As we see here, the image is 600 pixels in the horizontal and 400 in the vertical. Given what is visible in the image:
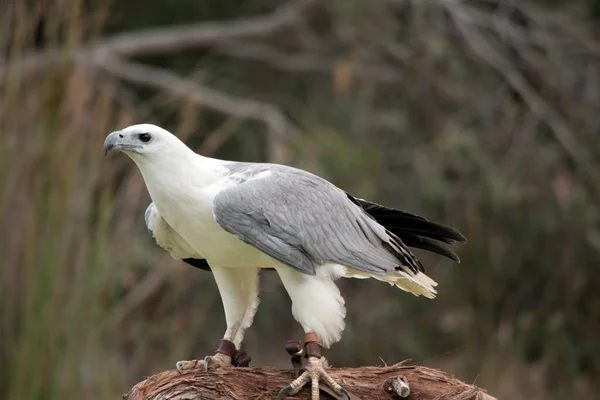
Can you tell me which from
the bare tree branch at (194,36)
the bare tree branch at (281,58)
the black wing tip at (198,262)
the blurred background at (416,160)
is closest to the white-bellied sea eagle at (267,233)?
the black wing tip at (198,262)

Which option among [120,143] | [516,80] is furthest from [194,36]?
[120,143]

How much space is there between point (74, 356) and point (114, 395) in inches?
16.8

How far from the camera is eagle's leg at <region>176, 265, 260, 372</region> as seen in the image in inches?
132

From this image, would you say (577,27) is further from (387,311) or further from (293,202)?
(293,202)

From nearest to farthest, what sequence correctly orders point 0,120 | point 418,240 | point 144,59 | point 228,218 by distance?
point 228,218 < point 418,240 < point 0,120 < point 144,59

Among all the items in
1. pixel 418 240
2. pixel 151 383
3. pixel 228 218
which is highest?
pixel 228 218

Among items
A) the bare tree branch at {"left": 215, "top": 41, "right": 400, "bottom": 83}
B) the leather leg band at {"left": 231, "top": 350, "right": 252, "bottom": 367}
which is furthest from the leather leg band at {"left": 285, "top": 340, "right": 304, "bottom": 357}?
the bare tree branch at {"left": 215, "top": 41, "right": 400, "bottom": 83}

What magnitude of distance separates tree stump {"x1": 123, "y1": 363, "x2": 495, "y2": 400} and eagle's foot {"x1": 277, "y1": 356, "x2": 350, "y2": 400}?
0.04 m

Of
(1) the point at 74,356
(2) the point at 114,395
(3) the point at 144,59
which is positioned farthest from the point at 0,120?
(3) the point at 144,59

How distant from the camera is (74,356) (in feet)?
14.6

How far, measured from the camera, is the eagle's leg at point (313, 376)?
10.1 feet

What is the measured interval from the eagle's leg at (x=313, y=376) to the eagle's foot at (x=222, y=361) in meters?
0.28

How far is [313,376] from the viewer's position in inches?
121

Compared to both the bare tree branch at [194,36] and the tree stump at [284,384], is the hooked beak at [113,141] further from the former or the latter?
the bare tree branch at [194,36]
